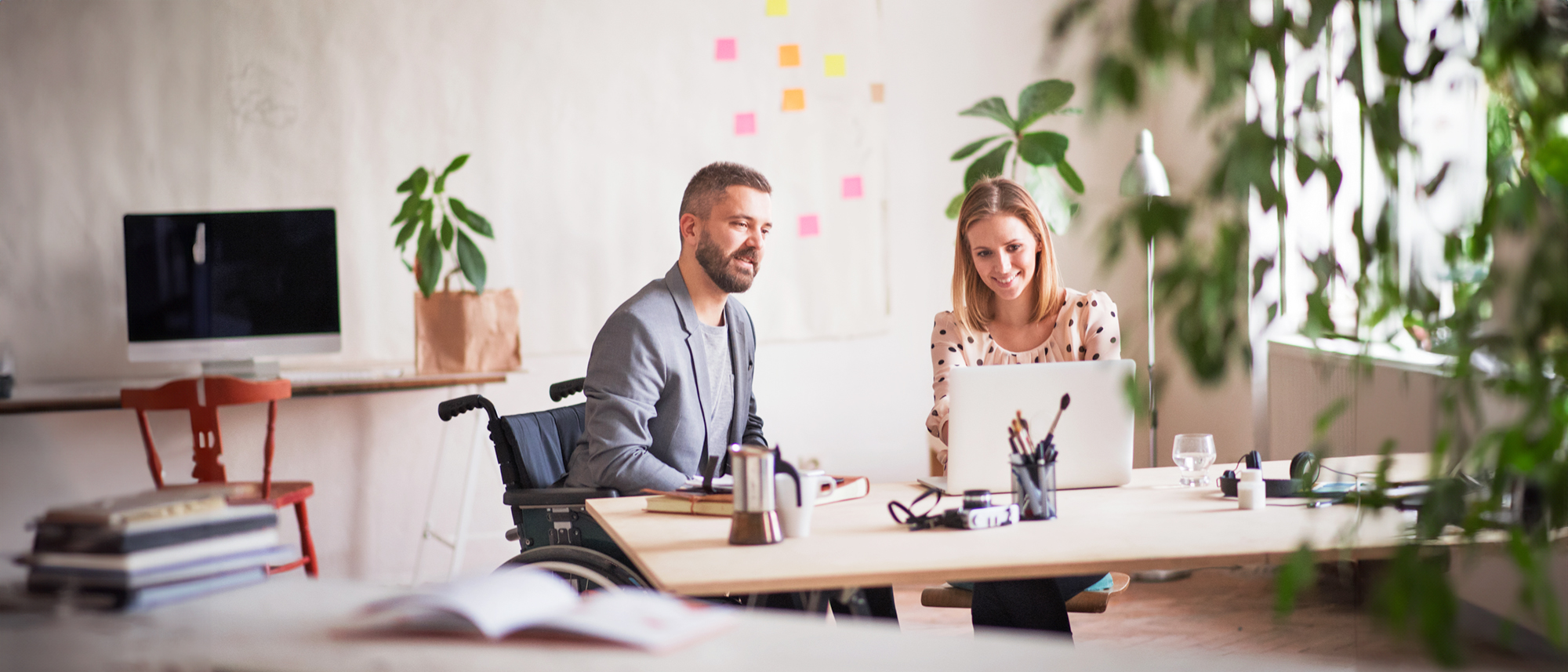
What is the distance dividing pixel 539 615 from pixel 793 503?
2.47 feet

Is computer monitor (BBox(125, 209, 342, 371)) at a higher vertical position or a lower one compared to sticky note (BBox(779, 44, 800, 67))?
lower

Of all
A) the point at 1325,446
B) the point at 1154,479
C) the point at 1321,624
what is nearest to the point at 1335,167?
the point at 1325,446

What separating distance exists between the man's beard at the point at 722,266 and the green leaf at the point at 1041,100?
1.60 m

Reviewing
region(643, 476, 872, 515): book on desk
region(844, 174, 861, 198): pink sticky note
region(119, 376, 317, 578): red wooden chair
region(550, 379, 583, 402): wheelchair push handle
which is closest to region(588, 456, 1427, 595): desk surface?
region(643, 476, 872, 515): book on desk

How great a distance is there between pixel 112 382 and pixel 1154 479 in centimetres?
327

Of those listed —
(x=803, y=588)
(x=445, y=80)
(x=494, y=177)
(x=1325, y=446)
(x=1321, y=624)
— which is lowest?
(x=1321, y=624)

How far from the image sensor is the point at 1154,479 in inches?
86.9

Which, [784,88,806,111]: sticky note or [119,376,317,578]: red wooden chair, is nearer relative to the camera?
A: [119,376,317,578]: red wooden chair

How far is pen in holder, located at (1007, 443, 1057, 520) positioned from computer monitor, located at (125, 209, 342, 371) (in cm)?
265

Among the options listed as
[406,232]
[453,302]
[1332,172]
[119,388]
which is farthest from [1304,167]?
[119,388]

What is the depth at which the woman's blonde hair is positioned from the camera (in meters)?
2.63

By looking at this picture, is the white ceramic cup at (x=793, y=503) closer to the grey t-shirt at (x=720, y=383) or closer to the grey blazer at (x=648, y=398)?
the grey blazer at (x=648, y=398)

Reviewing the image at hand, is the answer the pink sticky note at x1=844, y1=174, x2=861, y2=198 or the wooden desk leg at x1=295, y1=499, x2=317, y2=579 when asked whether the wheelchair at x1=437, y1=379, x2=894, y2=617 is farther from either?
the pink sticky note at x1=844, y1=174, x2=861, y2=198

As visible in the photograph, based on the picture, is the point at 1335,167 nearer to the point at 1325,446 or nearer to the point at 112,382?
the point at 1325,446
